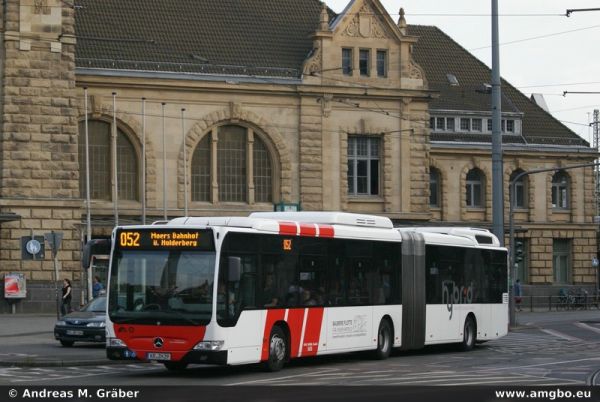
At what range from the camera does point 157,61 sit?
61.1m

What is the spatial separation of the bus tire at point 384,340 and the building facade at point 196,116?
26187 millimetres

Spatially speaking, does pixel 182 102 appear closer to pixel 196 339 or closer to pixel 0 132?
pixel 0 132

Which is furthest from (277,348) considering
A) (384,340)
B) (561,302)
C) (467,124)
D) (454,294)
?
(467,124)

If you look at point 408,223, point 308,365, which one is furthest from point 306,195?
point 308,365

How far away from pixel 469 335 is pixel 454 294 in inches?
60.6

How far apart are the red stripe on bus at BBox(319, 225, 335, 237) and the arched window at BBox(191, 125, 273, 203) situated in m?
34.0

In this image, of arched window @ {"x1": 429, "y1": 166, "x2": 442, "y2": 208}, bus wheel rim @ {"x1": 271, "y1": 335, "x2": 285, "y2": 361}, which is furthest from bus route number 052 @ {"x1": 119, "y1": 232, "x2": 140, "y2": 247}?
arched window @ {"x1": 429, "y1": 166, "x2": 442, "y2": 208}

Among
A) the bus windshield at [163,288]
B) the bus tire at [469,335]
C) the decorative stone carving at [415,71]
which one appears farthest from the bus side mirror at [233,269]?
the decorative stone carving at [415,71]

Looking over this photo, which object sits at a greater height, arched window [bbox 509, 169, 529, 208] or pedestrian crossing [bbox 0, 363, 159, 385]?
arched window [bbox 509, 169, 529, 208]

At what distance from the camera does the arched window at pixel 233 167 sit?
62.1 meters

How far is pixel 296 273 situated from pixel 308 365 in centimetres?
231

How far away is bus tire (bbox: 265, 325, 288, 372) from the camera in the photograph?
83.8 feet

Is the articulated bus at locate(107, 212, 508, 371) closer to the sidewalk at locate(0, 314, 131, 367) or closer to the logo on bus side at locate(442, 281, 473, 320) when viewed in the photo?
the logo on bus side at locate(442, 281, 473, 320)

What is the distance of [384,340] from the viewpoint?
99.7 ft
